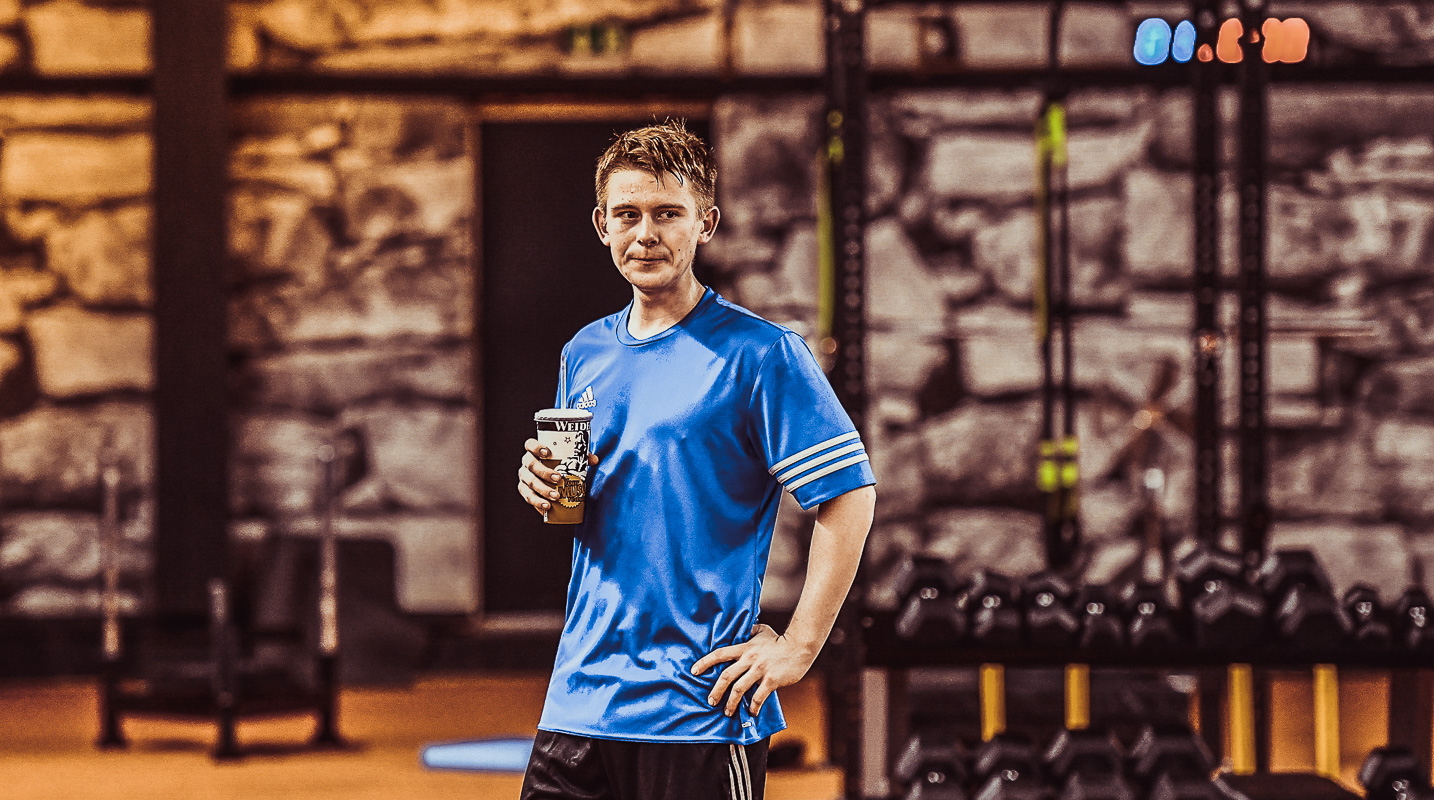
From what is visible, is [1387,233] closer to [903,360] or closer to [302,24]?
[903,360]

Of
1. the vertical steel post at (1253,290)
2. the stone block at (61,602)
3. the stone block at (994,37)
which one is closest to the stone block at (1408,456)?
the stone block at (994,37)

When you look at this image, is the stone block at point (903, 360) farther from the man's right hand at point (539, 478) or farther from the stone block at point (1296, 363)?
the man's right hand at point (539, 478)

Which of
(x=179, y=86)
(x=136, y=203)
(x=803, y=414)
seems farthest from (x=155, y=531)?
(x=803, y=414)

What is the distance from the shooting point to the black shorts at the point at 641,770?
1.52 m

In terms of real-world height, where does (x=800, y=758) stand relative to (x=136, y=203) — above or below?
below

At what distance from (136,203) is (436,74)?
1402 mm

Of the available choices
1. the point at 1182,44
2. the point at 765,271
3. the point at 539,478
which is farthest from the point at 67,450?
the point at 539,478

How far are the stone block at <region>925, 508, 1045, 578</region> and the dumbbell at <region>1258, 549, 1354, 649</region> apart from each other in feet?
8.91

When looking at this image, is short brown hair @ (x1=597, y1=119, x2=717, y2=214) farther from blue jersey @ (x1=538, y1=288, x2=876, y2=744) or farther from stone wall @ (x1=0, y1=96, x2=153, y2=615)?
stone wall @ (x1=0, y1=96, x2=153, y2=615)

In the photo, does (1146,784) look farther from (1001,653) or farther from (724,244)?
(724,244)

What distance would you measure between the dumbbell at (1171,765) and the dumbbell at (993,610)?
382 millimetres

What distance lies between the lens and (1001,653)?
3047 millimetres

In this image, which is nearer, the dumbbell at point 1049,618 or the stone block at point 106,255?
the dumbbell at point 1049,618

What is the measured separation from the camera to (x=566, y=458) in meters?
1.57
